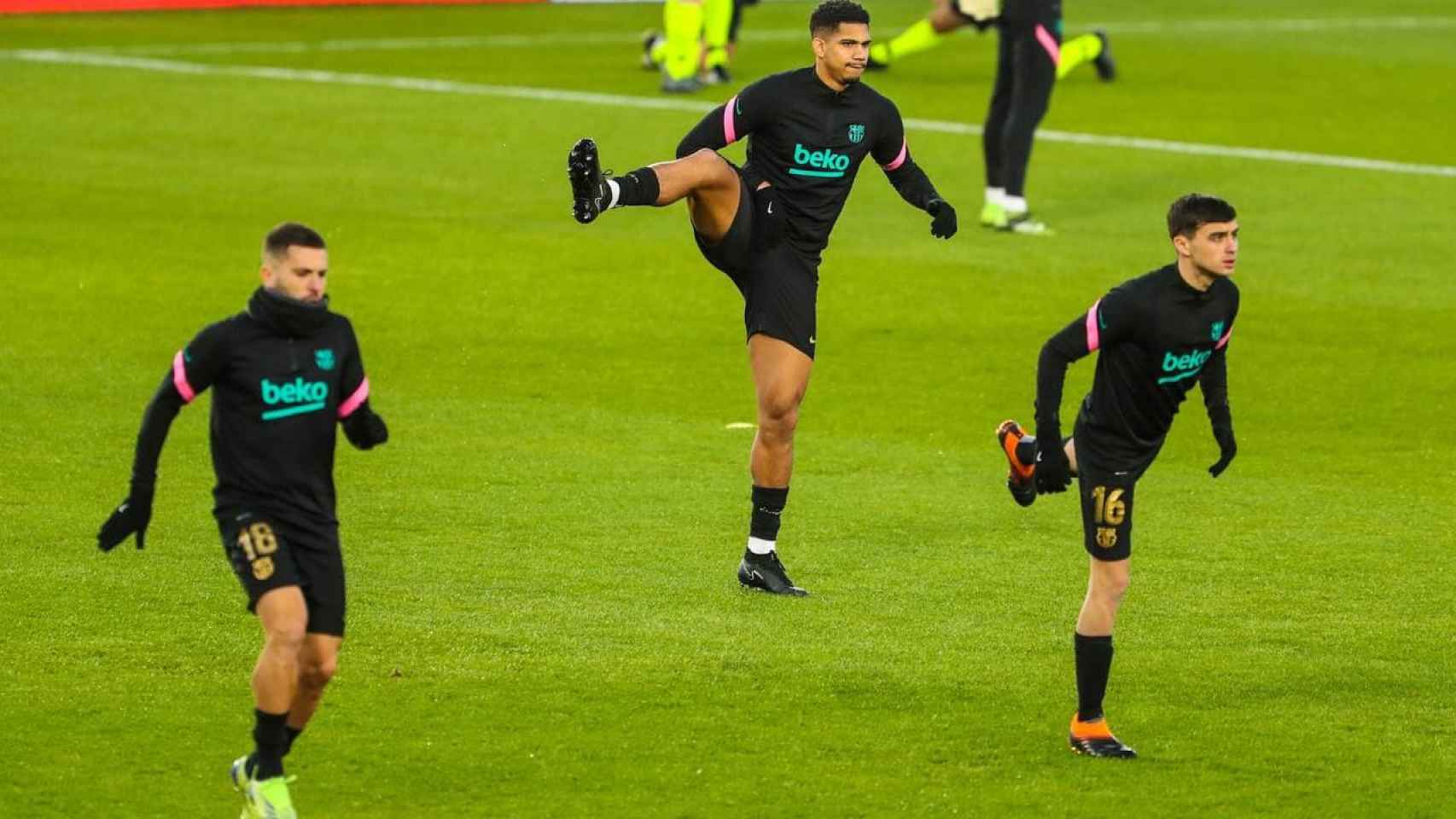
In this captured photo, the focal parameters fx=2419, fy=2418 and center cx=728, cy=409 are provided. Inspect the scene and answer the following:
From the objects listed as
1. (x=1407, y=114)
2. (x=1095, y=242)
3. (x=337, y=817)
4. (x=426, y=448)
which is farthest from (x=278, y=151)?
(x=337, y=817)

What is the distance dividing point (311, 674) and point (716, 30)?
1790 centimetres

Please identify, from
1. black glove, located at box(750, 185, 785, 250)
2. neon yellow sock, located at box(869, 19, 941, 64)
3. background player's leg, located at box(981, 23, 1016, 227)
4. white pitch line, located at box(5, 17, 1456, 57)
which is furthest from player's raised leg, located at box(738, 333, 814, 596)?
white pitch line, located at box(5, 17, 1456, 57)

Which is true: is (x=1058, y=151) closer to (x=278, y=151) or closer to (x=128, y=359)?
(x=278, y=151)

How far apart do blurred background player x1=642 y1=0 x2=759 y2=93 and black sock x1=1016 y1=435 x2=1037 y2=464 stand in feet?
45.1

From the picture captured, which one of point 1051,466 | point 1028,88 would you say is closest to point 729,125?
point 1051,466

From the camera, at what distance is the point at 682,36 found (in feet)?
79.8

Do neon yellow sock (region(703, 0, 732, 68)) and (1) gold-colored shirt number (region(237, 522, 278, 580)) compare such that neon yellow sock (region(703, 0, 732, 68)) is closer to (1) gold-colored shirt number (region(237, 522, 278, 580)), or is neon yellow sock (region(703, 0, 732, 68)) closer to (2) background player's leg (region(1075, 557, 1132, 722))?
(2) background player's leg (region(1075, 557, 1132, 722))

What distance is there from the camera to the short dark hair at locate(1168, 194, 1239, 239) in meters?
8.14

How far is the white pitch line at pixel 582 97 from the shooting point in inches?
878

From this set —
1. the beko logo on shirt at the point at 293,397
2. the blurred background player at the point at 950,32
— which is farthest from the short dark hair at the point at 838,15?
the blurred background player at the point at 950,32

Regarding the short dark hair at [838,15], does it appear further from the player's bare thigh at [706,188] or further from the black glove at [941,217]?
the black glove at [941,217]

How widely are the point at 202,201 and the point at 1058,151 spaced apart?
25.9 ft

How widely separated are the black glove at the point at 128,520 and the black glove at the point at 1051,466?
3.00 meters

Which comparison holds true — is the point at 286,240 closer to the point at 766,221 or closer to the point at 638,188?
the point at 638,188
